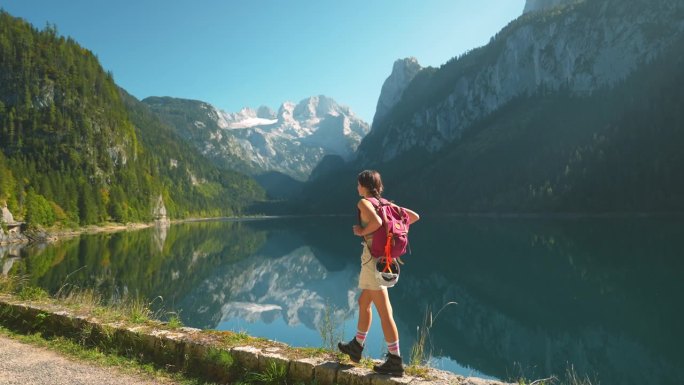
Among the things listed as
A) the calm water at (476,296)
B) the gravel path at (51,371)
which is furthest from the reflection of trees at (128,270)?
the gravel path at (51,371)

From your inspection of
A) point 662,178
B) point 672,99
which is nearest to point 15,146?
point 662,178

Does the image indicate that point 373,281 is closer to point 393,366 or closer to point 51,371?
point 393,366

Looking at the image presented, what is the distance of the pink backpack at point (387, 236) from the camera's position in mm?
6141

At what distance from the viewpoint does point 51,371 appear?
300 inches

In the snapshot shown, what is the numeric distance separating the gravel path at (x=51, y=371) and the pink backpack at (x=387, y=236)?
4.51 m

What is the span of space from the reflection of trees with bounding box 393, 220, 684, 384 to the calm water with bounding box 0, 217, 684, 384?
0.27 ft

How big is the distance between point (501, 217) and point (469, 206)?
3167 centimetres

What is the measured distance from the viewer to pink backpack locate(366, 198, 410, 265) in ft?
20.1

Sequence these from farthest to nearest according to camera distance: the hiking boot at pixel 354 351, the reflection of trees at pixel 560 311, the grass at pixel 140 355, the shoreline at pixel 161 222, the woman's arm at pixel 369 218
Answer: the shoreline at pixel 161 222
the reflection of trees at pixel 560 311
the grass at pixel 140 355
the hiking boot at pixel 354 351
the woman's arm at pixel 369 218

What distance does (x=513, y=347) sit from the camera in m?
19.3

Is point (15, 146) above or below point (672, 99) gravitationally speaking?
below

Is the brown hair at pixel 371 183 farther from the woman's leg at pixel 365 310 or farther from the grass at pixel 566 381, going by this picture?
the grass at pixel 566 381

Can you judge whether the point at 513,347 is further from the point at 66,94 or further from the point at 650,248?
the point at 66,94

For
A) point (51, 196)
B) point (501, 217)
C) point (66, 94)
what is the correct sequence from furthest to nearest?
point (501, 217) → point (66, 94) → point (51, 196)
